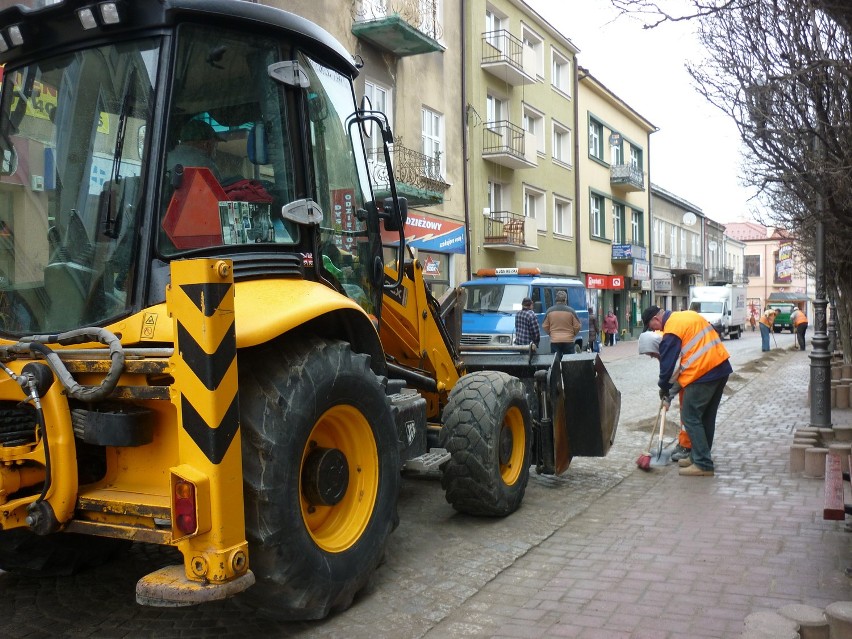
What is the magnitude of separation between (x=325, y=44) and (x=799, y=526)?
4.55 metres

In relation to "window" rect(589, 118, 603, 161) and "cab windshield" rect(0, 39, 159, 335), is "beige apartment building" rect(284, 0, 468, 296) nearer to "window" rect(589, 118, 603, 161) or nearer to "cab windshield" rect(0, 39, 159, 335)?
"cab windshield" rect(0, 39, 159, 335)

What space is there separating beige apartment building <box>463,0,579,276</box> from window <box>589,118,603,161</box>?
8.72 ft

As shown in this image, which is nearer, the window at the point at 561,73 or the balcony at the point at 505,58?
the balcony at the point at 505,58

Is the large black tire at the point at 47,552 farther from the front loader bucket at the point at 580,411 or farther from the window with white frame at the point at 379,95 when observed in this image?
A: the window with white frame at the point at 379,95

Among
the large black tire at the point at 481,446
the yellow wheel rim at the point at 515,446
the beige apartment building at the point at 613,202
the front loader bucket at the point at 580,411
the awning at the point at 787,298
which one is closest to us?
the large black tire at the point at 481,446

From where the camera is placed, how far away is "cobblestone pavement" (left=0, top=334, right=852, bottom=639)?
4.00 metres

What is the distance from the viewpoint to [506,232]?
2509 cm

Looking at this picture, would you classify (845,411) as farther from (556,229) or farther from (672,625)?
(556,229)

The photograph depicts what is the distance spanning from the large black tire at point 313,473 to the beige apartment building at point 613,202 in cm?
2962

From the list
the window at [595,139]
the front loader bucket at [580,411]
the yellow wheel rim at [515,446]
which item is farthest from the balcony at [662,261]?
the yellow wheel rim at [515,446]

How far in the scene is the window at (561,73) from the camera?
101 ft

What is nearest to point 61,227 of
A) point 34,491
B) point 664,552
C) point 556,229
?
point 34,491

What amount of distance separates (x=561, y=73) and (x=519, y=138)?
7.23 metres

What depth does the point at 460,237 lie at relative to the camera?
22469 millimetres
